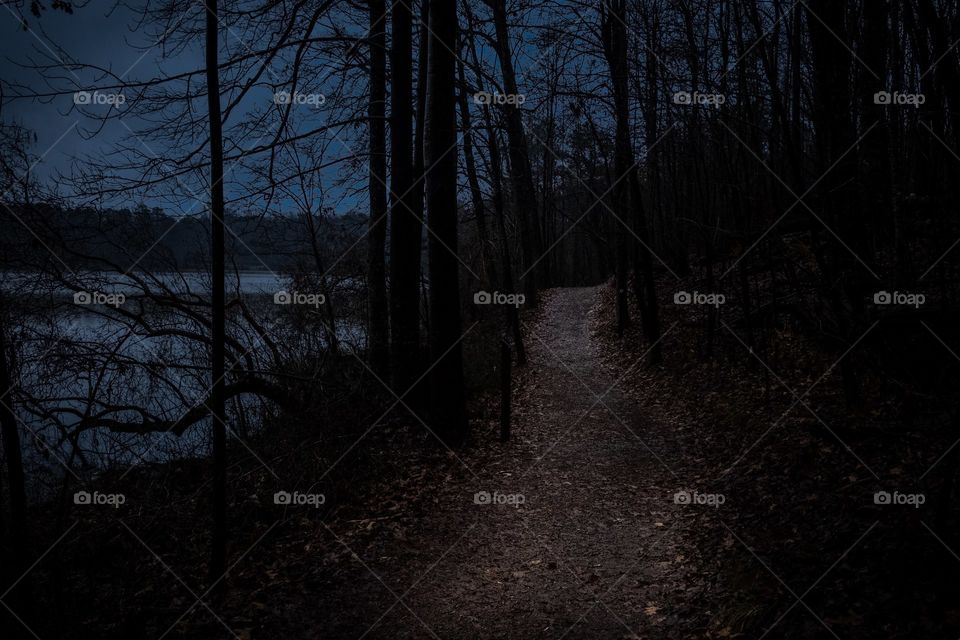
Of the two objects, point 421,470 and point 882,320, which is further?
point 421,470

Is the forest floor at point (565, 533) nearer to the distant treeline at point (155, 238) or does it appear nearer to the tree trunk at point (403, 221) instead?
the tree trunk at point (403, 221)

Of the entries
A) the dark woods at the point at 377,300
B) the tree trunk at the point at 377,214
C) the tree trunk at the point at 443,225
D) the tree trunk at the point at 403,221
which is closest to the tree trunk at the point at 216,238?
the dark woods at the point at 377,300

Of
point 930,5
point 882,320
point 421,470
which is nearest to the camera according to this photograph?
point 930,5

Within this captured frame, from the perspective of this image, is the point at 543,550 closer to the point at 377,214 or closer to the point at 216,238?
the point at 216,238

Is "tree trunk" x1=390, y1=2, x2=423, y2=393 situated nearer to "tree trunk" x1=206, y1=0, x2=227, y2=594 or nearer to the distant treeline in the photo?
the distant treeline

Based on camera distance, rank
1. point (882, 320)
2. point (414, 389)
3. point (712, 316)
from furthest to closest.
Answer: point (712, 316)
point (414, 389)
point (882, 320)

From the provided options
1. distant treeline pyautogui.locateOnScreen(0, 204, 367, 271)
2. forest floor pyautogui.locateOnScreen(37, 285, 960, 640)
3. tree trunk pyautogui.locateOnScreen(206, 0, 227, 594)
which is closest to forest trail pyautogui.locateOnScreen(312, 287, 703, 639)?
forest floor pyautogui.locateOnScreen(37, 285, 960, 640)

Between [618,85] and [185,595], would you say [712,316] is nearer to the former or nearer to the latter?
[618,85]

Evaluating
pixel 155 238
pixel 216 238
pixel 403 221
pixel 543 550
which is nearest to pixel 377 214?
pixel 403 221

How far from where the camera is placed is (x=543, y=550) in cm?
657

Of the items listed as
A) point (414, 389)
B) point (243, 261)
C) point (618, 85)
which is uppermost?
point (618, 85)

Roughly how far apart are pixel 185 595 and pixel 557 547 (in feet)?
13.1

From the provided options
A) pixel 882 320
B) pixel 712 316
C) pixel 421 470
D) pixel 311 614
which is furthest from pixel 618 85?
pixel 311 614

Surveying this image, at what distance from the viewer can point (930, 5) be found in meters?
4.51
